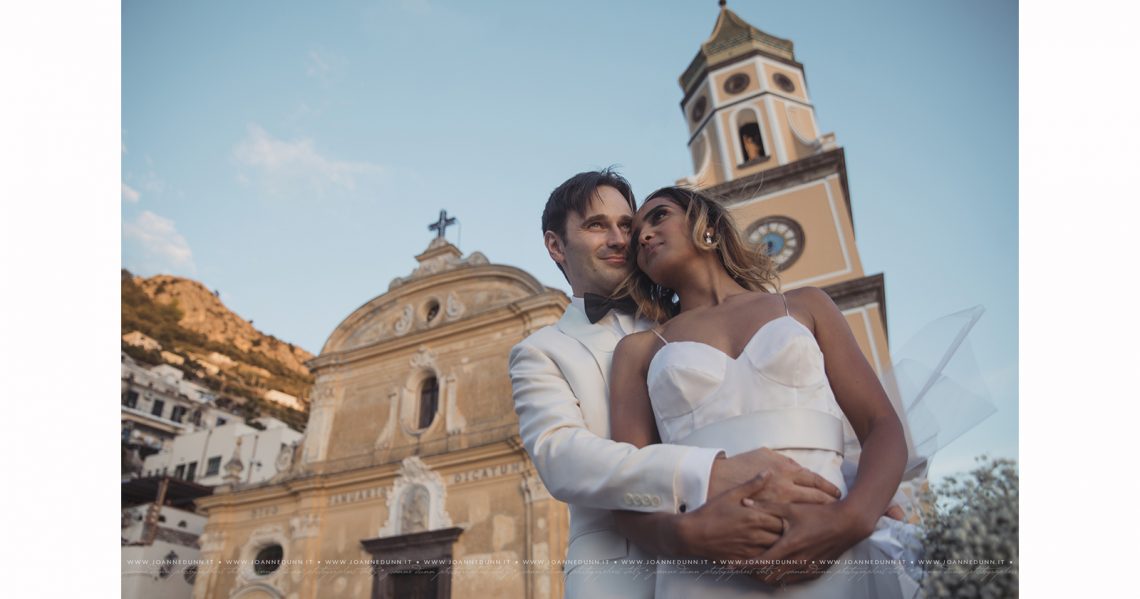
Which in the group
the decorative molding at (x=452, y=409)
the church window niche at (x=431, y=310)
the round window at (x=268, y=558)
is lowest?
the round window at (x=268, y=558)

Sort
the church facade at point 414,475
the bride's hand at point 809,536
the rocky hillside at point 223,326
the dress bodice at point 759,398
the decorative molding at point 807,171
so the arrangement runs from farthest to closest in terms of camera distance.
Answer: the rocky hillside at point 223,326 → the decorative molding at point 807,171 → the church facade at point 414,475 → the dress bodice at point 759,398 → the bride's hand at point 809,536

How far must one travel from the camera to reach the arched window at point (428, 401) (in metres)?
13.7

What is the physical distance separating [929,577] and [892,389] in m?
0.76

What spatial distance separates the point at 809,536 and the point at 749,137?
15.9 metres

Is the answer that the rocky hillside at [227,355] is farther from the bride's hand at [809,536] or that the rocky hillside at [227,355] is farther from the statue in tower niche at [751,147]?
the bride's hand at [809,536]

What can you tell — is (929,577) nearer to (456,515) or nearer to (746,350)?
(746,350)

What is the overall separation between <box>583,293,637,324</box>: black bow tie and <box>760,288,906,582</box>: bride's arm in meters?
0.57

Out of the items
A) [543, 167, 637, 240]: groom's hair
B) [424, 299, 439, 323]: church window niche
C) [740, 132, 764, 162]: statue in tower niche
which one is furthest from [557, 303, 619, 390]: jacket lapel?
[740, 132, 764, 162]: statue in tower niche

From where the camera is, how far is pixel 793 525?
1.39m

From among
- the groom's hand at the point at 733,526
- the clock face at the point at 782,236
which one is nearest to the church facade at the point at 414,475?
the clock face at the point at 782,236

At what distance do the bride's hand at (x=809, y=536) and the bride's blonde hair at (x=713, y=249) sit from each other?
853mm

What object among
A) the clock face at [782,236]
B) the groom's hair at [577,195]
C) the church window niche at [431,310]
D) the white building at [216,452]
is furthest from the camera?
the white building at [216,452]

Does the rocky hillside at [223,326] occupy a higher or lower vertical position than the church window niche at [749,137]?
higher

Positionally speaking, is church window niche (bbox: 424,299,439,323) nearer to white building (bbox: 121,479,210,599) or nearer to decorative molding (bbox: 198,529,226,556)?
decorative molding (bbox: 198,529,226,556)
